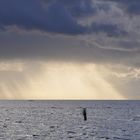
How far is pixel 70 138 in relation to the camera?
80312mm

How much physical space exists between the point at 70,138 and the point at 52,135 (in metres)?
6.11

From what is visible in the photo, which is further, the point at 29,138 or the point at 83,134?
the point at 83,134

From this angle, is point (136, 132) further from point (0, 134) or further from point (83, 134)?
point (0, 134)

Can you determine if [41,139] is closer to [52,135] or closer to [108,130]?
[52,135]

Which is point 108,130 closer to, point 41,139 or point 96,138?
point 96,138

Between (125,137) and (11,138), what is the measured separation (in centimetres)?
2060

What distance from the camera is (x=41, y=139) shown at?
3056 inches

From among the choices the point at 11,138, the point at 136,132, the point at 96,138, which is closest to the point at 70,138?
the point at 96,138

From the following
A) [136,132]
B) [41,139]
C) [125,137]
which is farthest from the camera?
[136,132]

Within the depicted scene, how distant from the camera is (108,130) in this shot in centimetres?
9750

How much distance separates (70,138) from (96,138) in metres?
4.68

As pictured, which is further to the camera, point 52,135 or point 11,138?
point 52,135

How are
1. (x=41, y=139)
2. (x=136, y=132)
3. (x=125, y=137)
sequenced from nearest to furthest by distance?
(x=41, y=139) → (x=125, y=137) → (x=136, y=132)

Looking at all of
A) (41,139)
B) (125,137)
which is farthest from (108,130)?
(41,139)
